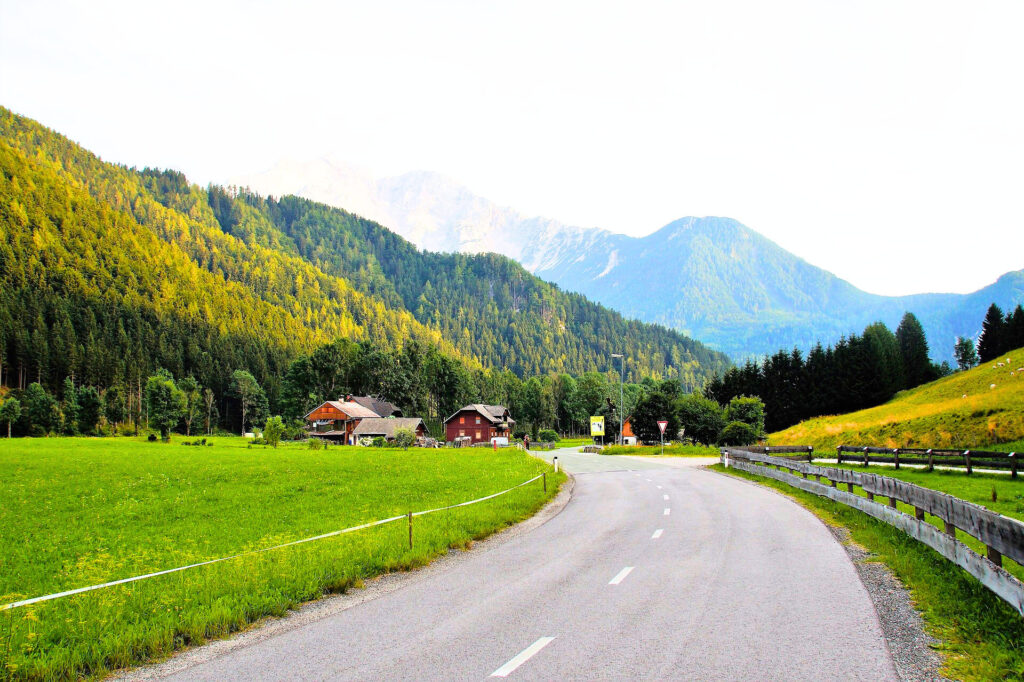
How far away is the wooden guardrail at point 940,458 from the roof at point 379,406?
4582 inches

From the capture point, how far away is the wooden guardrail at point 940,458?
3068 centimetres

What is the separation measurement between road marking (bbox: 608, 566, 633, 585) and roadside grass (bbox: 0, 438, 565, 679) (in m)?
4.12

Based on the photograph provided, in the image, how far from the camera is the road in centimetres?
714

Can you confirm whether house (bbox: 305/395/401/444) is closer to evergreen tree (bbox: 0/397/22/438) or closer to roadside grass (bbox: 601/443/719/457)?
evergreen tree (bbox: 0/397/22/438)

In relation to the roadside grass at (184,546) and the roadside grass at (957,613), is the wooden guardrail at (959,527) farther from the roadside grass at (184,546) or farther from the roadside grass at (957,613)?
the roadside grass at (184,546)

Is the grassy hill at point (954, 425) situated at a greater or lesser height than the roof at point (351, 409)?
lesser

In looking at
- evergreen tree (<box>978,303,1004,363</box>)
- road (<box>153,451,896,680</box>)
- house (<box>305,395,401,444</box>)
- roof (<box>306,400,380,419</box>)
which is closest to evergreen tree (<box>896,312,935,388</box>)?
evergreen tree (<box>978,303,1004,363</box>)

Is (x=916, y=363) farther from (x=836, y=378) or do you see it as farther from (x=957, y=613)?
(x=957, y=613)

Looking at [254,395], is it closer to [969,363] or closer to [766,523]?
[766,523]

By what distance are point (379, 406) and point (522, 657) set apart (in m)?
149

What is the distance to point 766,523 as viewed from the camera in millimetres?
18719

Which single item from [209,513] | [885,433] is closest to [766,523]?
[209,513]

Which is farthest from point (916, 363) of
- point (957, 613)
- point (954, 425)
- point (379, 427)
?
point (957, 613)

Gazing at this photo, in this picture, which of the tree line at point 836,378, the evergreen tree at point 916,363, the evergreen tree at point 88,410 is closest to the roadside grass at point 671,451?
the tree line at point 836,378
